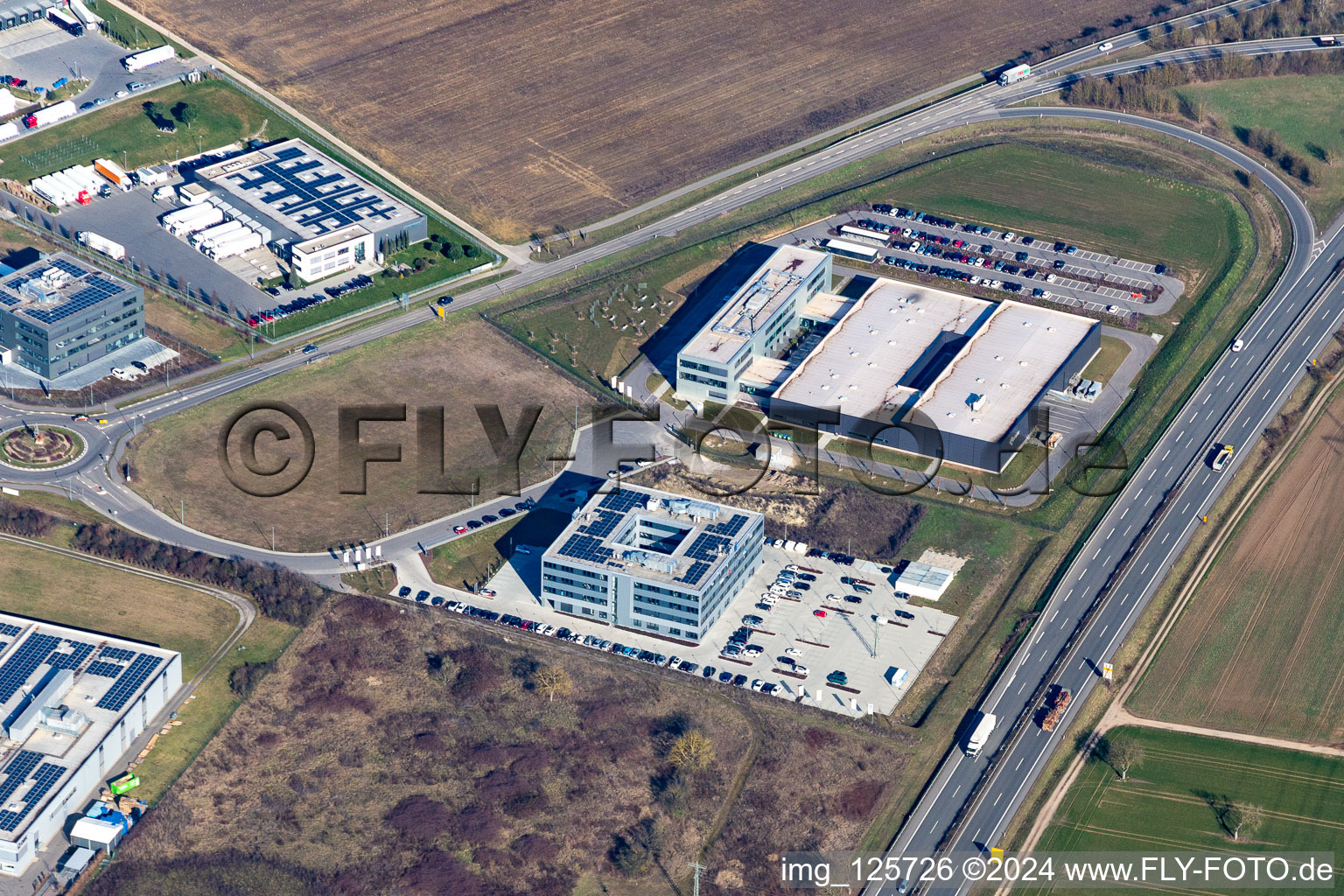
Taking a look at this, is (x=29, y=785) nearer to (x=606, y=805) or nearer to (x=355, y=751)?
(x=355, y=751)

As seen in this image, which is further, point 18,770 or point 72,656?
point 72,656

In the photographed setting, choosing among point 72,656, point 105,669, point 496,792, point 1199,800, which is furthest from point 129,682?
point 1199,800

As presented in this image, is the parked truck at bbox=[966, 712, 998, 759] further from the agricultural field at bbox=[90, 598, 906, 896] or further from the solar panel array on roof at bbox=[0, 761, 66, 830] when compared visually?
the solar panel array on roof at bbox=[0, 761, 66, 830]

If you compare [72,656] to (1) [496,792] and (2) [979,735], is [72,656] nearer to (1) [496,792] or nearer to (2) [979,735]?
(1) [496,792]

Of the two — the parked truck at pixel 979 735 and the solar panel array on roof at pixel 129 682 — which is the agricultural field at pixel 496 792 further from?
the solar panel array on roof at pixel 129 682

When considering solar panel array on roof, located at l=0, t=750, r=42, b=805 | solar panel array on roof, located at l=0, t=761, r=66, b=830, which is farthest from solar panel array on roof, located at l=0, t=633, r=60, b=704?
solar panel array on roof, located at l=0, t=761, r=66, b=830

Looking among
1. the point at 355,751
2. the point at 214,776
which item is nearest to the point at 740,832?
the point at 355,751
